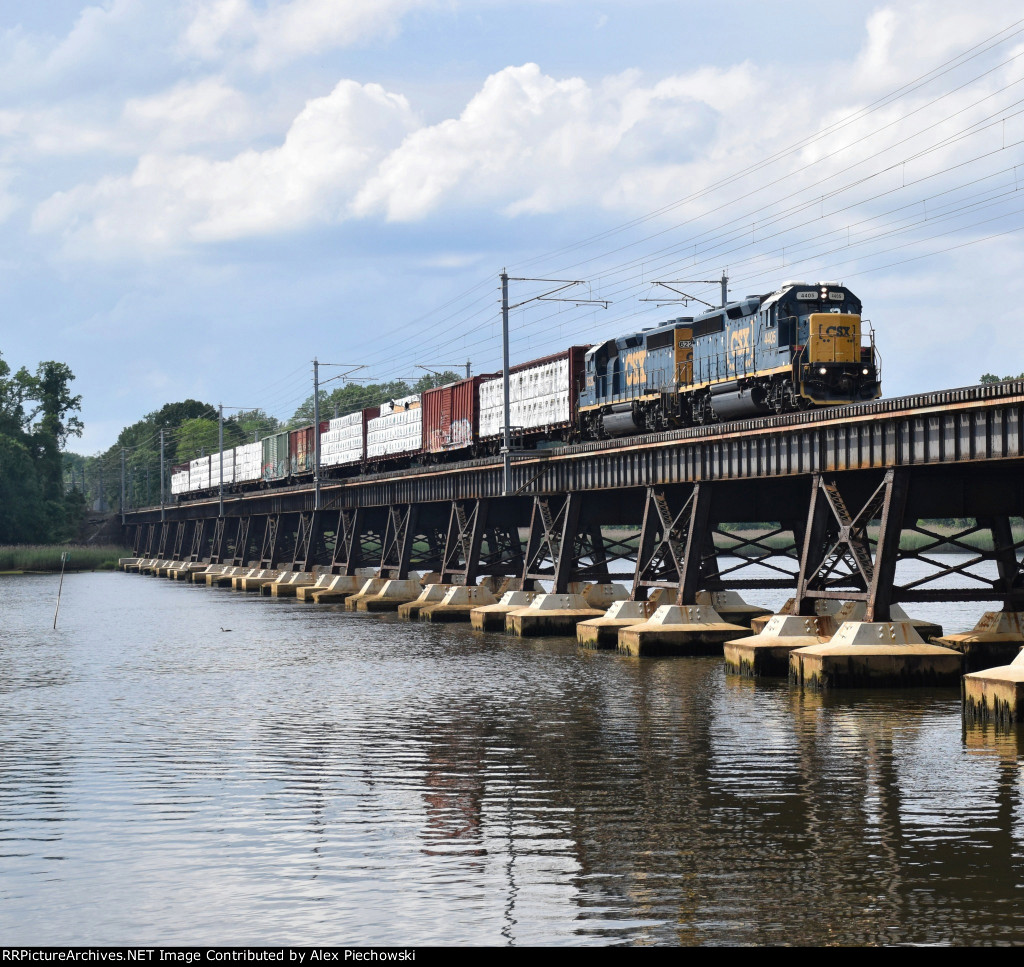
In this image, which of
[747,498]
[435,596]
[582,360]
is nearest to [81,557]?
[435,596]

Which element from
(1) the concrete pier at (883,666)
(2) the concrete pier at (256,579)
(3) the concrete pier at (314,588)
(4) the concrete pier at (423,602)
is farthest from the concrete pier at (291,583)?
(1) the concrete pier at (883,666)

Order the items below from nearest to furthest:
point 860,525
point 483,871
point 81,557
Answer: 1. point 483,871
2. point 860,525
3. point 81,557

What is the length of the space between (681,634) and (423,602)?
24817mm

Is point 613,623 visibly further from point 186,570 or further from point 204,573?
point 186,570

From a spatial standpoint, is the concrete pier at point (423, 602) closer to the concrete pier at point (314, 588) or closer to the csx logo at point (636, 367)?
the csx logo at point (636, 367)

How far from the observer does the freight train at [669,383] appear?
3928 centimetres

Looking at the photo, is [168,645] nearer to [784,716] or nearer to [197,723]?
[197,723]

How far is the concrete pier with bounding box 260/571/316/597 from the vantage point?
288 ft

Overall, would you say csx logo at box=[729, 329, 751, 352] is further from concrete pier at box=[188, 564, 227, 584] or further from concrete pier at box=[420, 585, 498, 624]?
concrete pier at box=[188, 564, 227, 584]

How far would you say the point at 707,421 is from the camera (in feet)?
150

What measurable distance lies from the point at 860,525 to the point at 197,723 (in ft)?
53.1

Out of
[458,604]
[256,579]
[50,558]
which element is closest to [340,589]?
[458,604]

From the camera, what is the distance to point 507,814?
18.7m

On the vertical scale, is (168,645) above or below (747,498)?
below
